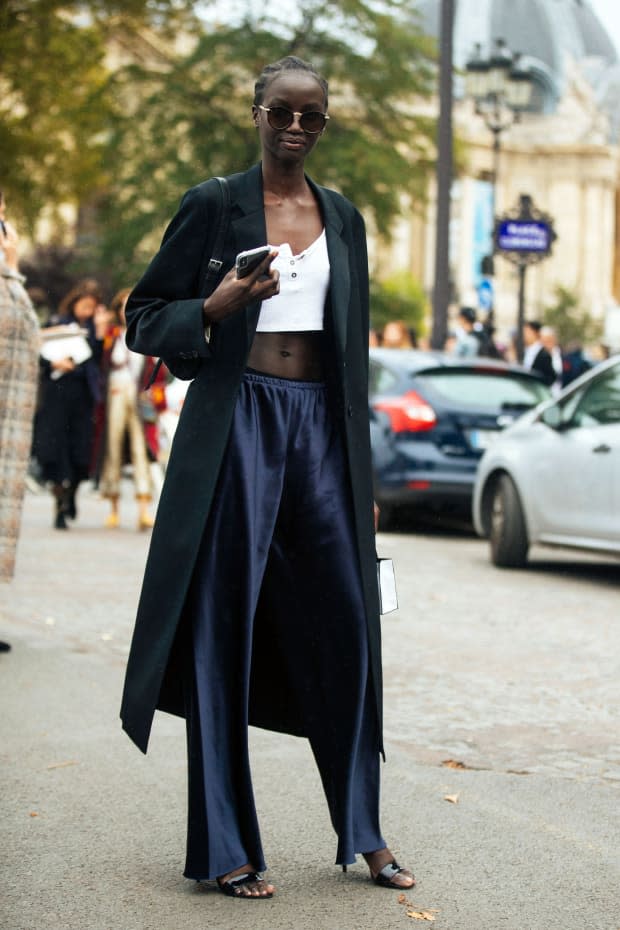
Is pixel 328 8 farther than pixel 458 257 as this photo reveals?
No

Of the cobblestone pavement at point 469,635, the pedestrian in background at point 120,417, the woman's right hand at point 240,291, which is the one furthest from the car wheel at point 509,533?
the woman's right hand at point 240,291

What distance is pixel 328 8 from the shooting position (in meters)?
33.3

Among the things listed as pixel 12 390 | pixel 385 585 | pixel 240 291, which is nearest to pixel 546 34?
pixel 12 390

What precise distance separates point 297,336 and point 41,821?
1583 millimetres

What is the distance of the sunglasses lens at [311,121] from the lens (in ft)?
13.8

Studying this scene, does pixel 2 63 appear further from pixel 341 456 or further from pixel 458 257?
pixel 458 257

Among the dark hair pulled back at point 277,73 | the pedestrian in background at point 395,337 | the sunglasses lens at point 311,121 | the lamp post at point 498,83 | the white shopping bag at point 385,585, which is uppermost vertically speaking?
the lamp post at point 498,83

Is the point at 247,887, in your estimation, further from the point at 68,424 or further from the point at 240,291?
the point at 68,424

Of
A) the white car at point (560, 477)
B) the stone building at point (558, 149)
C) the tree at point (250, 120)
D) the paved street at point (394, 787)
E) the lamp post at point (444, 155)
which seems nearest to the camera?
the paved street at point (394, 787)

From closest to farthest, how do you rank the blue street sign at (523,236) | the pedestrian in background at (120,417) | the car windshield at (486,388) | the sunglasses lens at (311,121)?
the sunglasses lens at (311,121) < the pedestrian in background at (120,417) < the car windshield at (486,388) < the blue street sign at (523,236)

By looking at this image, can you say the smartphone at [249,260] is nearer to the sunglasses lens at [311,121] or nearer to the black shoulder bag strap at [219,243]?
the black shoulder bag strap at [219,243]

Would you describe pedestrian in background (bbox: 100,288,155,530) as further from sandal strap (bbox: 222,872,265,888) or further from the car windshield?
sandal strap (bbox: 222,872,265,888)

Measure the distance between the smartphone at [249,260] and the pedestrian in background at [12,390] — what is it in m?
3.73

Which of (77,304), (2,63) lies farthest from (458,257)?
(77,304)
